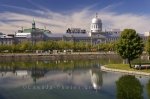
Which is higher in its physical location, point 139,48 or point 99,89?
point 139,48

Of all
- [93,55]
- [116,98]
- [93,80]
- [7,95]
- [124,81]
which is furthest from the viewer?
[93,55]

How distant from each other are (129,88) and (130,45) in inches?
1040

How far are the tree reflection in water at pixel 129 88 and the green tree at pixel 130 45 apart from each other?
1229cm

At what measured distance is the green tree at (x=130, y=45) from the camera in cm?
7875

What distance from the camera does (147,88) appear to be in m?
52.8

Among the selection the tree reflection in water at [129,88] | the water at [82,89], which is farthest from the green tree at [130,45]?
the water at [82,89]

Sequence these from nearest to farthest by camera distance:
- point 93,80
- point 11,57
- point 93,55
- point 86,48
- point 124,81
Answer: point 124,81, point 93,80, point 11,57, point 93,55, point 86,48

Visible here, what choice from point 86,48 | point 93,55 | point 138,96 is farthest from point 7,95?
point 86,48

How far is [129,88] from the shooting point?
53.5 metres

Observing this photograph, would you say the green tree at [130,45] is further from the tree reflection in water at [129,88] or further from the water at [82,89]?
the water at [82,89]

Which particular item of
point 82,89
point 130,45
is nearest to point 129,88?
point 82,89

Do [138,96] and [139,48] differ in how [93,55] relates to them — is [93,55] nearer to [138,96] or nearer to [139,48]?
[139,48]

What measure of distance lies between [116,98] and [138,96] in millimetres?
2982

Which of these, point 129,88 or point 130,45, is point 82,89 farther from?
point 130,45
